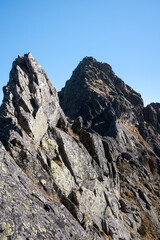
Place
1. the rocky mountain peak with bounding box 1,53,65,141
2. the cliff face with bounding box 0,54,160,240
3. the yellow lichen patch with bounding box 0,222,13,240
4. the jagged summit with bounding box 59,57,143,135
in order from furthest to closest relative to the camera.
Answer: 1. the jagged summit with bounding box 59,57,143,135
2. the rocky mountain peak with bounding box 1,53,65,141
3. the cliff face with bounding box 0,54,160,240
4. the yellow lichen patch with bounding box 0,222,13,240

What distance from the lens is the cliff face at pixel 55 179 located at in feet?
44.4

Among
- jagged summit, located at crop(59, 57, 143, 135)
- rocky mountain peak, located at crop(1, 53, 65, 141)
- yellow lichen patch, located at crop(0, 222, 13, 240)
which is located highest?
jagged summit, located at crop(59, 57, 143, 135)

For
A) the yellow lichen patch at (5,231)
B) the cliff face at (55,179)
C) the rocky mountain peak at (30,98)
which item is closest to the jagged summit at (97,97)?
the cliff face at (55,179)

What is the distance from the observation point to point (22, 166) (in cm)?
1798

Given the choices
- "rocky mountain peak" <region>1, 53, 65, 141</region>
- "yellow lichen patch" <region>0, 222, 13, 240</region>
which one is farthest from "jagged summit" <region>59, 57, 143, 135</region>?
"yellow lichen patch" <region>0, 222, 13, 240</region>

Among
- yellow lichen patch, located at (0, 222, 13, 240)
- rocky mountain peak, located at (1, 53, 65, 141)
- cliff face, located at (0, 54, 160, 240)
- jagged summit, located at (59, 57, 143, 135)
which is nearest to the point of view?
yellow lichen patch, located at (0, 222, 13, 240)

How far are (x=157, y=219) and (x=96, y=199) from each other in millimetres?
20806

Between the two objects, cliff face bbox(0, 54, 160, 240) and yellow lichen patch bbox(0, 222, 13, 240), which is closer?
yellow lichen patch bbox(0, 222, 13, 240)

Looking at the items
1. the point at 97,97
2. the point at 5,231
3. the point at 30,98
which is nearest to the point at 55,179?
the point at 5,231

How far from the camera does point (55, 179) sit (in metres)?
20.9

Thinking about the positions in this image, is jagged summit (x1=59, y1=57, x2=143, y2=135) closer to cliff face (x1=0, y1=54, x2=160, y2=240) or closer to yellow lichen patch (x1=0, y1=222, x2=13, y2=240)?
cliff face (x1=0, y1=54, x2=160, y2=240)

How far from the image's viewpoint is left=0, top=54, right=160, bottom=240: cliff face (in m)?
13.5

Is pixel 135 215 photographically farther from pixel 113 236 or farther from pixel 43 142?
pixel 43 142

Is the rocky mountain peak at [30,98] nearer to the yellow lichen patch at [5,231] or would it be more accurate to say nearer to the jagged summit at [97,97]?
the yellow lichen patch at [5,231]
